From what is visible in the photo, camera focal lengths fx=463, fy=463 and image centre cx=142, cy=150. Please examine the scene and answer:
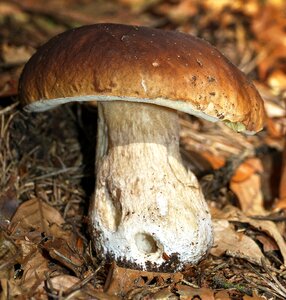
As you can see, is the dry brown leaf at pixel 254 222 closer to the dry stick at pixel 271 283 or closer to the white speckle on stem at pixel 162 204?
the dry stick at pixel 271 283

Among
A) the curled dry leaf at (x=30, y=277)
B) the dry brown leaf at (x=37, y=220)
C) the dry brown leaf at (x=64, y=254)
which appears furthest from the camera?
the dry brown leaf at (x=37, y=220)

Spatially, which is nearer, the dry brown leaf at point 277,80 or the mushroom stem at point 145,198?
the mushroom stem at point 145,198

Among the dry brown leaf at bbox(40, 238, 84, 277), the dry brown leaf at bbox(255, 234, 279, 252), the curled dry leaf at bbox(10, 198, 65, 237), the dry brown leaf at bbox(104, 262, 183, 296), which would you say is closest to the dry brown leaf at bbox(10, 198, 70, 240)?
the curled dry leaf at bbox(10, 198, 65, 237)

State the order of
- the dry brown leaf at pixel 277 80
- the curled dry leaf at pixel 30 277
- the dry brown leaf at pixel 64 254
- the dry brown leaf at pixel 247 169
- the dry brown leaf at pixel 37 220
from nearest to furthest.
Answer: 1. the curled dry leaf at pixel 30 277
2. the dry brown leaf at pixel 64 254
3. the dry brown leaf at pixel 37 220
4. the dry brown leaf at pixel 247 169
5. the dry brown leaf at pixel 277 80

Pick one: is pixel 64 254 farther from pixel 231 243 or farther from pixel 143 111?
pixel 231 243

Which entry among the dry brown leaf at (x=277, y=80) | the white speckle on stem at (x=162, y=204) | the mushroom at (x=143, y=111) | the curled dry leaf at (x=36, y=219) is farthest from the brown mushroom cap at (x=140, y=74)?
the dry brown leaf at (x=277, y=80)

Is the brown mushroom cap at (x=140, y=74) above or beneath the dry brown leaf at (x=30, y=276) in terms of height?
above

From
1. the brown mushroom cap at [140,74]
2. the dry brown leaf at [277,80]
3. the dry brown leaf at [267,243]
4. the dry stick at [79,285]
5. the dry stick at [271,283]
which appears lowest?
the dry brown leaf at [267,243]
